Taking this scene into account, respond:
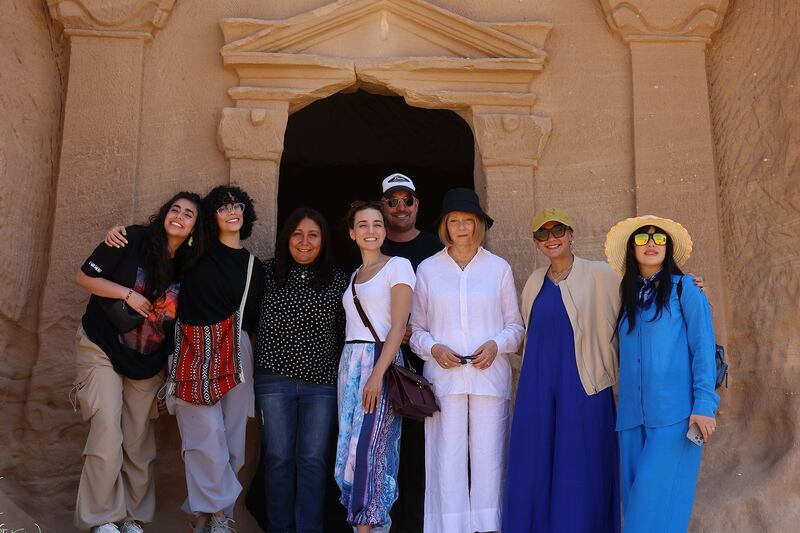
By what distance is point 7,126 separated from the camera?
6188 mm

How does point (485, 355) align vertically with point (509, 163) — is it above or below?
below

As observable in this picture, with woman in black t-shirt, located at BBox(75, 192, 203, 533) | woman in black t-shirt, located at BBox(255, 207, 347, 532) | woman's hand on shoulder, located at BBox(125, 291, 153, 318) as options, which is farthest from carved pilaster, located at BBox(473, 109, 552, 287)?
woman's hand on shoulder, located at BBox(125, 291, 153, 318)

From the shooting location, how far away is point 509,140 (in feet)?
20.8

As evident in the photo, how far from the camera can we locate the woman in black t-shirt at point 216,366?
16.7ft

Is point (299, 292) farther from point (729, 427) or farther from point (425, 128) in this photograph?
point (425, 128)

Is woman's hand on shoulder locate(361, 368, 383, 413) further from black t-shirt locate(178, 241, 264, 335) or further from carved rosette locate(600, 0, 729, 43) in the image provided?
carved rosette locate(600, 0, 729, 43)

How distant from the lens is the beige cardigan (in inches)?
188

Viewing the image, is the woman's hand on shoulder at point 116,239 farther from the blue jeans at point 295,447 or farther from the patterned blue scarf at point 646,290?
the patterned blue scarf at point 646,290

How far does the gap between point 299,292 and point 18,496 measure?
85.7 inches

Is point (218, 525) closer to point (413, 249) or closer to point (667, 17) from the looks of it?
point (413, 249)

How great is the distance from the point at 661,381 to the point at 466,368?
3.22 feet

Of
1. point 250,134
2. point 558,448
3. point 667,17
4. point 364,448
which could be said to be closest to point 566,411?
point 558,448

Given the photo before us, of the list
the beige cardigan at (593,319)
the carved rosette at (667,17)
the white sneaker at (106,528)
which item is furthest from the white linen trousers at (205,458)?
the carved rosette at (667,17)

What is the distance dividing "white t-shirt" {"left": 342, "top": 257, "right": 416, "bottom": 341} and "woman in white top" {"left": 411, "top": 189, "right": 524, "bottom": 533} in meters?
0.17
